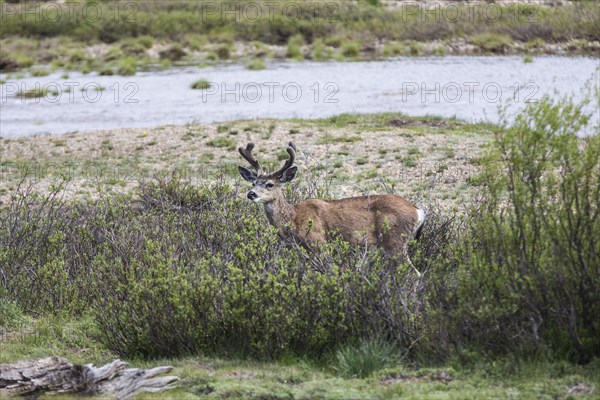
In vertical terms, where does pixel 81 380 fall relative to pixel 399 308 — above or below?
below

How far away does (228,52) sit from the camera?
160ft

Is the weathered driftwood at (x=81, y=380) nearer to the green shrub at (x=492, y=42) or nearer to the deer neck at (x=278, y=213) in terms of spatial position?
the deer neck at (x=278, y=213)

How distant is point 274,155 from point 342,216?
27.1 ft

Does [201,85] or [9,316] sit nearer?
[9,316]

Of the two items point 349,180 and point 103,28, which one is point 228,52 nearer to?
point 103,28

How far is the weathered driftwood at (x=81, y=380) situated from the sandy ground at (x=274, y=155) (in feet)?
25.2

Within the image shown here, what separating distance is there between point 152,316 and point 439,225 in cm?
443

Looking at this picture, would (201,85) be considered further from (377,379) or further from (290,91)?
(377,379)

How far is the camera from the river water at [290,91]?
29.7 metres

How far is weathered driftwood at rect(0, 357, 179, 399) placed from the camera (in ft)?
28.5

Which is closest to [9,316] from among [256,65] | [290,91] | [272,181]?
[272,181]

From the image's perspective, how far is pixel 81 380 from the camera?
28.6 feet

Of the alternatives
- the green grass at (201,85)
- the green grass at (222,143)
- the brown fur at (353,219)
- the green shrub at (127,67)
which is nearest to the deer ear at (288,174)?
the brown fur at (353,219)

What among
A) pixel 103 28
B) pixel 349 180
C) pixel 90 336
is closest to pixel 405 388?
pixel 90 336
